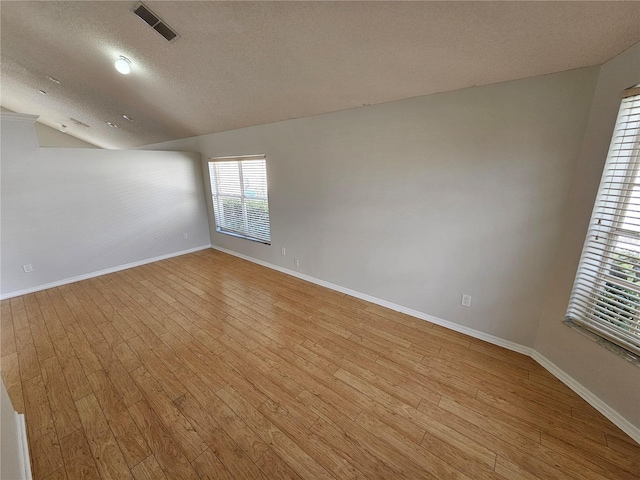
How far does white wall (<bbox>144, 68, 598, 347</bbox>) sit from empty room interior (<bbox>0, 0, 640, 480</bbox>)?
0.02 m

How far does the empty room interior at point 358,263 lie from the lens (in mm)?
1343

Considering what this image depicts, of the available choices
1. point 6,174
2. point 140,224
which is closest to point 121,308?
point 140,224

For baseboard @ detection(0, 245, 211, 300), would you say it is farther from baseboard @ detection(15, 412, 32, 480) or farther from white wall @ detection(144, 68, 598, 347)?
white wall @ detection(144, 68, 598, 347)

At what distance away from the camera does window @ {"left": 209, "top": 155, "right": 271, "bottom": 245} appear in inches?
151

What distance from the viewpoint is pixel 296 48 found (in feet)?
6.31

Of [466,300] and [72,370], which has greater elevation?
[466,300]

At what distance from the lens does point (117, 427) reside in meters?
1.45

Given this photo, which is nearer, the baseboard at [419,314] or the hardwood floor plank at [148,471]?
the hardwood floor plank at [148,471]

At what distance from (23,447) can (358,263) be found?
2763 mm

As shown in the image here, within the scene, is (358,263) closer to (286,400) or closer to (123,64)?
(286,400)

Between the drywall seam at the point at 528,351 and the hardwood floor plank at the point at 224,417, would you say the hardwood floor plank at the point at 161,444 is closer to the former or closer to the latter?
the hardwood floor plank at the point at 224,417

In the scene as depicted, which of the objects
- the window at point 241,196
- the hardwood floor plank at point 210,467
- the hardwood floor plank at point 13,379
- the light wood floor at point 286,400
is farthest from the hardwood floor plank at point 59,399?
the window at point 241,196

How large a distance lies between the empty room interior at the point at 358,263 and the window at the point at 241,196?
47cm

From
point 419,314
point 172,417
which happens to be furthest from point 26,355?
point 419,314
